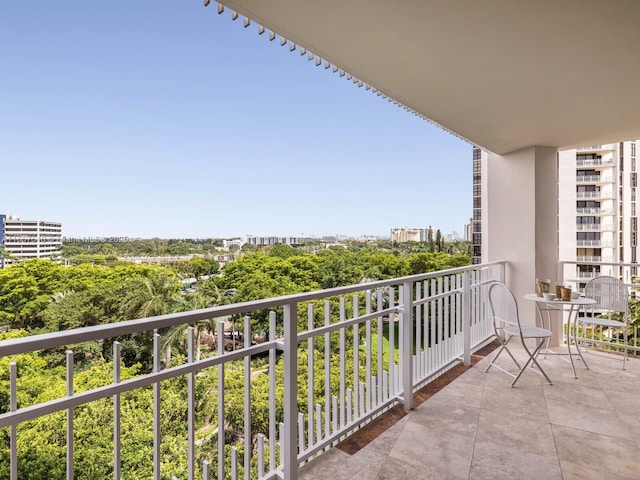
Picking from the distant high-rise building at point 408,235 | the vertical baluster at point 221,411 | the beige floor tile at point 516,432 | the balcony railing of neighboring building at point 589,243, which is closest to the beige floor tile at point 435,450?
the beige floor tile at point 516,432

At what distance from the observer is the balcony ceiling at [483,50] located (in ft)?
5.92

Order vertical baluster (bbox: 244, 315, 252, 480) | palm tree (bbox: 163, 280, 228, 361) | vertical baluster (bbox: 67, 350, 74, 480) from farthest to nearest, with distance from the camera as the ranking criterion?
palm tree (bbox: 163, 280, 228, 361), vertical baluster (bbox: 244, 315, 252, 480), vertical baluster (bbox: 67, 350, 74, 480)

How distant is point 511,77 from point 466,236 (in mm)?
36487

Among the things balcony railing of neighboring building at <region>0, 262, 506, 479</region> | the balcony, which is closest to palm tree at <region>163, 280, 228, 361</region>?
balcony railing of neighboring building at <region>0, 262, 506, 479</region>

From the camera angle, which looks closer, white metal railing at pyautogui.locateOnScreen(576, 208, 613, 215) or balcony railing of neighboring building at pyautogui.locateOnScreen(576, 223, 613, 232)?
white metal railing at pyautogui.locateOnScreen(576, 208, 613, 215)

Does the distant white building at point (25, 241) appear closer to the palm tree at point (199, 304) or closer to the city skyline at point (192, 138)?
the city skyline at point (192, 138)

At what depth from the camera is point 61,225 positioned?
34188mm

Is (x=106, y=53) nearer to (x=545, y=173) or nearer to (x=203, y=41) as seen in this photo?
(x=203, y=41)

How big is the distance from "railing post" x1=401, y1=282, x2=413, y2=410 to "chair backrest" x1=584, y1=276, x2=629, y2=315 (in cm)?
273

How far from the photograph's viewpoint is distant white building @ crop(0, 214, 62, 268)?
25.1 m

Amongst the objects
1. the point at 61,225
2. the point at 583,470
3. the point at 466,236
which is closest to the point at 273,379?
the point at 583,470

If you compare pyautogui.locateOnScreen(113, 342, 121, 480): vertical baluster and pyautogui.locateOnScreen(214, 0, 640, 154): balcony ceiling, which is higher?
pyautogui.locateOnScreen(214, 0, 640, 154): balcony ceiling

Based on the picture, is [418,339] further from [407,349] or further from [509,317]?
[509,317]

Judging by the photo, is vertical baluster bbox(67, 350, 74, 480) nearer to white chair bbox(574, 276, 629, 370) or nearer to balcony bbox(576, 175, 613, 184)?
white chair bbox(574, 276, 629, 370)
